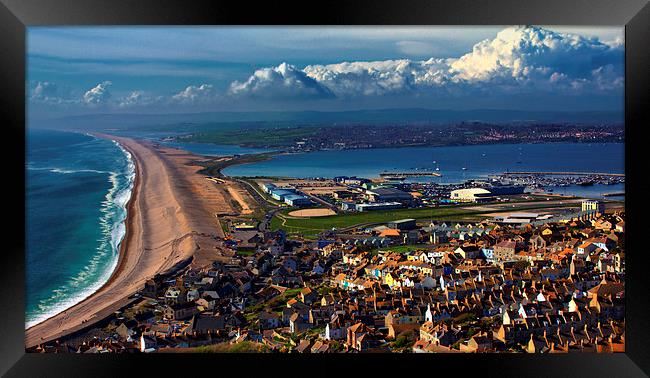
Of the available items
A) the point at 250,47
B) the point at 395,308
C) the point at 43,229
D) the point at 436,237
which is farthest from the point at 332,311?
the point at 43,229

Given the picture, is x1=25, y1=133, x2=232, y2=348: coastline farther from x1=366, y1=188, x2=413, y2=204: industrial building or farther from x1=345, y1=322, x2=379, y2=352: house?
x1=345, y1=322, x2=379, y2=352: house

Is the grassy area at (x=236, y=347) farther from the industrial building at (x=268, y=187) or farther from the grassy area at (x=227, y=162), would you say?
the grassy area at (x=227, y=162)

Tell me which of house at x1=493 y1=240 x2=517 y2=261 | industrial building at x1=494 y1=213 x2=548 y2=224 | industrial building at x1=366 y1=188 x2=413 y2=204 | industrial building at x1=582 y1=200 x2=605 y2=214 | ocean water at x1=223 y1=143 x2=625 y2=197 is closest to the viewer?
house at x1=493 y1=240 x2=517 y2=261

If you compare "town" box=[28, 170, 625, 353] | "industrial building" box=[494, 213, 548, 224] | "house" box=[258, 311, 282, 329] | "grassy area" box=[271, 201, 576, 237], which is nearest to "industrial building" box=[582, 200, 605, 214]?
"town" box=[28, 170, 625, 353]

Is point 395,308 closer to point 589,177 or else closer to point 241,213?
point 241,213

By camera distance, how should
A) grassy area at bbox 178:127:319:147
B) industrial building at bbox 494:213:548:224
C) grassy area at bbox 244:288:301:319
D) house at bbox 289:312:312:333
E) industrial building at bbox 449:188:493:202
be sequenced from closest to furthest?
1. house at bbox 289:312:312:333
2. grassy area at bbox 244:288:301:319
3. grassy area at bbox 178:127:319:147
4. industrial building at bbox 494:213:548:224
5. industrial building at bbox 449:188:493:202
